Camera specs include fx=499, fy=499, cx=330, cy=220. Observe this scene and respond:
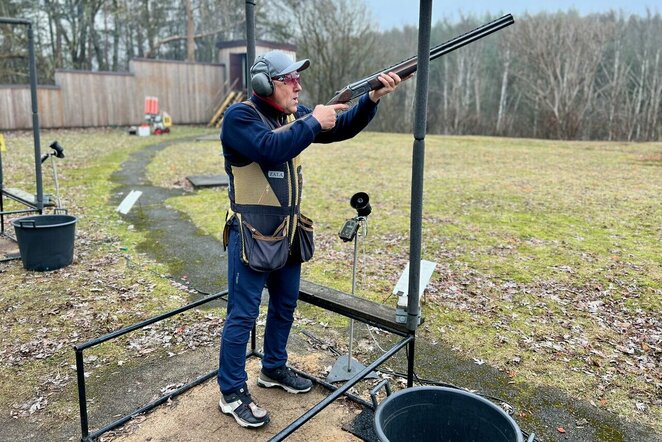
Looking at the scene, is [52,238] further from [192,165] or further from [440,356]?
[192,165]

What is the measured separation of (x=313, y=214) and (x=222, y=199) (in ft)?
6.93

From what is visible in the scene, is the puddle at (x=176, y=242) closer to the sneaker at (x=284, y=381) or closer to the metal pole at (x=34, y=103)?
the metal pole at (x=34, y=103)

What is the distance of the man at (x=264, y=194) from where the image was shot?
91.8 inches

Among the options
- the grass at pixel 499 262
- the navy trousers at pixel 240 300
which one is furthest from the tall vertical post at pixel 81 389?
the grass at pixel 499 262

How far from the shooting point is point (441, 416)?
2.27 meters

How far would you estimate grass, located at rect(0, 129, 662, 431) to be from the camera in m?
3.74

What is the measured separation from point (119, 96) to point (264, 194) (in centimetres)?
2292

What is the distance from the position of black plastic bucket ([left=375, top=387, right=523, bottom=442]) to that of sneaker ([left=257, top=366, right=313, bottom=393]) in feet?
3.21

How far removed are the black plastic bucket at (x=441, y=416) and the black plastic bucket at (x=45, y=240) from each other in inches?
171

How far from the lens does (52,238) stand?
5.20m

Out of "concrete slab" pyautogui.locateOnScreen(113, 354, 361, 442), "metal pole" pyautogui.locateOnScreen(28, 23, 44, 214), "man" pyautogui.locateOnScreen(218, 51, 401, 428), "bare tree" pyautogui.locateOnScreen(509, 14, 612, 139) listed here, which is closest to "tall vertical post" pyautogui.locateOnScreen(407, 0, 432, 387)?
"man" pyautogui.locateOnScreen(218, 51, 401, 428)

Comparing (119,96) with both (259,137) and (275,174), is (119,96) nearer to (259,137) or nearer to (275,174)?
(275,174)

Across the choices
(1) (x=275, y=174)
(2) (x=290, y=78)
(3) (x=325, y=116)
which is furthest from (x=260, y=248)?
(2) (x=290, y=78)

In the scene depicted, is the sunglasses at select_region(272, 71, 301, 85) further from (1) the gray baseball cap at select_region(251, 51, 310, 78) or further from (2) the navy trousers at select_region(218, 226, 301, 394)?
(2) the navy trousers at select_region(218, 226, 301, 394)
